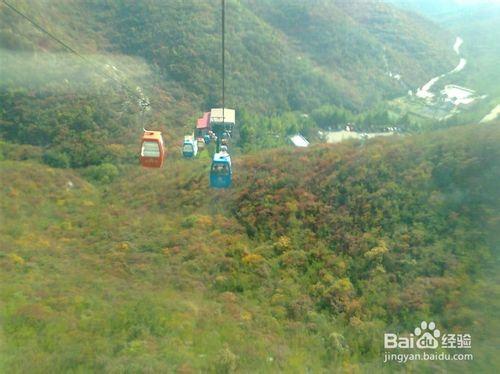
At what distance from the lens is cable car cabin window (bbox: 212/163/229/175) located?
9438mm

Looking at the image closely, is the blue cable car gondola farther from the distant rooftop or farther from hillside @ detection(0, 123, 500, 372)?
the distant rooftop

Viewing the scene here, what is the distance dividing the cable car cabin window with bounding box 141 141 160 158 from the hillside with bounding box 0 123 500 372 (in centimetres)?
275

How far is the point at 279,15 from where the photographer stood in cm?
Answer: 4125

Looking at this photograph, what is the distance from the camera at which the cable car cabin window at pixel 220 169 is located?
9.44 meters

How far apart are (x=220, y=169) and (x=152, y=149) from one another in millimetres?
1329

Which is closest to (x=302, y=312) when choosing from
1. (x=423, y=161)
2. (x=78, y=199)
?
(x=423, y=161)

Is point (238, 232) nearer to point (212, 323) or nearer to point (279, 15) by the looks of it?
point (212, 323)

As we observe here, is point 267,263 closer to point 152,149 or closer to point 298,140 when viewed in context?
point 152,149

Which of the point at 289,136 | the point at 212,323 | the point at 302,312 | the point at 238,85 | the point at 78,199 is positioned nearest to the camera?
the point at 212,323

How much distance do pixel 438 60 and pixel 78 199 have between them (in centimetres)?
3566

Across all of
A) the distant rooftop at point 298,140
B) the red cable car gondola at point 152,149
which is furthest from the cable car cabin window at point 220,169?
the distant rooftop at point 298,140

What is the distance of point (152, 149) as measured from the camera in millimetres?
9094

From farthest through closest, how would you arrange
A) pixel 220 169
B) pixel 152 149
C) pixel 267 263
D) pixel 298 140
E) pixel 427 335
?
pixel 298 140, pixel 267 263, pixel 220 169, pixel 152 149, pixel 427 335

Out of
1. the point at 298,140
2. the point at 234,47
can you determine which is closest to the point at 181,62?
the point at 234,47
